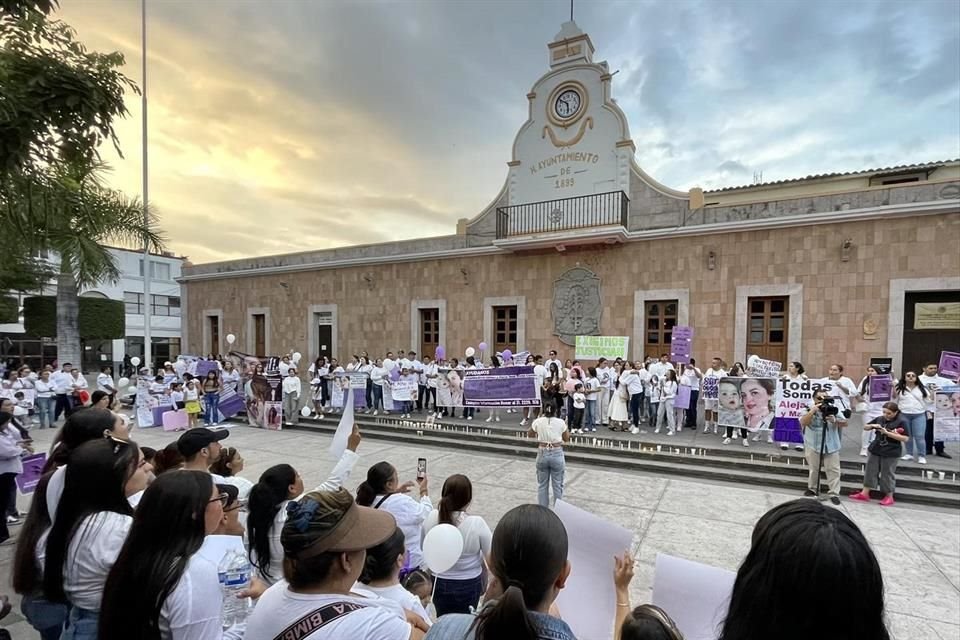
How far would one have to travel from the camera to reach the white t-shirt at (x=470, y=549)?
2.88m

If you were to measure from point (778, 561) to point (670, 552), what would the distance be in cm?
469

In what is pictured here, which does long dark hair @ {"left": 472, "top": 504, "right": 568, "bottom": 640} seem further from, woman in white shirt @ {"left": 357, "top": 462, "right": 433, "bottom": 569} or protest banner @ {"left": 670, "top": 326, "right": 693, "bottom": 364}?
protest banner @ {"left": 670, "top": 326, "right": 693, "bottom": 364}

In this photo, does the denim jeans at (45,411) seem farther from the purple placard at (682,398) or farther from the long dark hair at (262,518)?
the purple placard at (682,398)

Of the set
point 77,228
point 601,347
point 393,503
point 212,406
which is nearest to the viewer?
point 393,503

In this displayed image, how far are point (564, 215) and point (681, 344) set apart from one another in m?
5.73

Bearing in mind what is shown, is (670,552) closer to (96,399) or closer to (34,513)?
(34,513)

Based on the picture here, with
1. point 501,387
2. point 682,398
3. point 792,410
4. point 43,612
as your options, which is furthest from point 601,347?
point 43,612

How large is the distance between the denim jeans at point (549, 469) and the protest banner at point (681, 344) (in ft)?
24.8

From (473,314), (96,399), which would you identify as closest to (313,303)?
(473,314)

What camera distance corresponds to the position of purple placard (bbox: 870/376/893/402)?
8273 mm

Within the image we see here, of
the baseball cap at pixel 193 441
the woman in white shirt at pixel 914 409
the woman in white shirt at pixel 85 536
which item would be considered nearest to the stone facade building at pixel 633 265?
the woman in white shirt at pixel 914 409

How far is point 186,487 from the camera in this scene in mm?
1807

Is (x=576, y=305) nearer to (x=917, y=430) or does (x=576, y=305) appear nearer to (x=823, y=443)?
(x=917, y=430)

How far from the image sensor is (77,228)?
1105 cm
